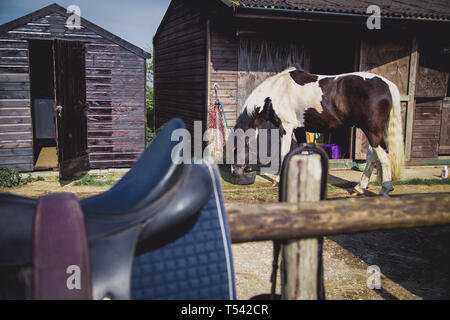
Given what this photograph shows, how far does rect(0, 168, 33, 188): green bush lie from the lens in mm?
6105

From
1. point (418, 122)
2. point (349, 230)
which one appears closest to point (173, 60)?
point (418, 122)

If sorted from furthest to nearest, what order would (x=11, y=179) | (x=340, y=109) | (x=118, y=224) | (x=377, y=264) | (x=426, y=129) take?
(x=426, y=129) → (x=11, y=179) → (x=340, y=109) → (x=377, y=264) → (x=118, y=224)

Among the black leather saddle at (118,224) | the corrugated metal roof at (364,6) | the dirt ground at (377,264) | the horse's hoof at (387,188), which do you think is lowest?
the dirt ground at (377,264)

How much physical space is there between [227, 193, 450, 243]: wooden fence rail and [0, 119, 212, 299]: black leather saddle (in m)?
0.32

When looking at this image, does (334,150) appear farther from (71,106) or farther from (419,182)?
(71,106)

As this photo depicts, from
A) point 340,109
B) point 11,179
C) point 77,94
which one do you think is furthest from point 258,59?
point 11,179

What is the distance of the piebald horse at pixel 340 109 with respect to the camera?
530 centimetres

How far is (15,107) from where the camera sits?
22.5 feet

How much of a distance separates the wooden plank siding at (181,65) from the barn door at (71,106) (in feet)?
8.24

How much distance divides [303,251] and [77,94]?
6.32 metres

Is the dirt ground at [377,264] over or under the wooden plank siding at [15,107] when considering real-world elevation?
under

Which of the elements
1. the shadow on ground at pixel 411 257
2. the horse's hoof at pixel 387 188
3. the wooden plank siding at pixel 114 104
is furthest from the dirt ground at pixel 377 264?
the wooden plank siding at pixel 114 104

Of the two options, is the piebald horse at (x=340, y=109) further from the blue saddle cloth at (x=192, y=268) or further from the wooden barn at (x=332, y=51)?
the blue saddle cloth at (x=192, y=268)
